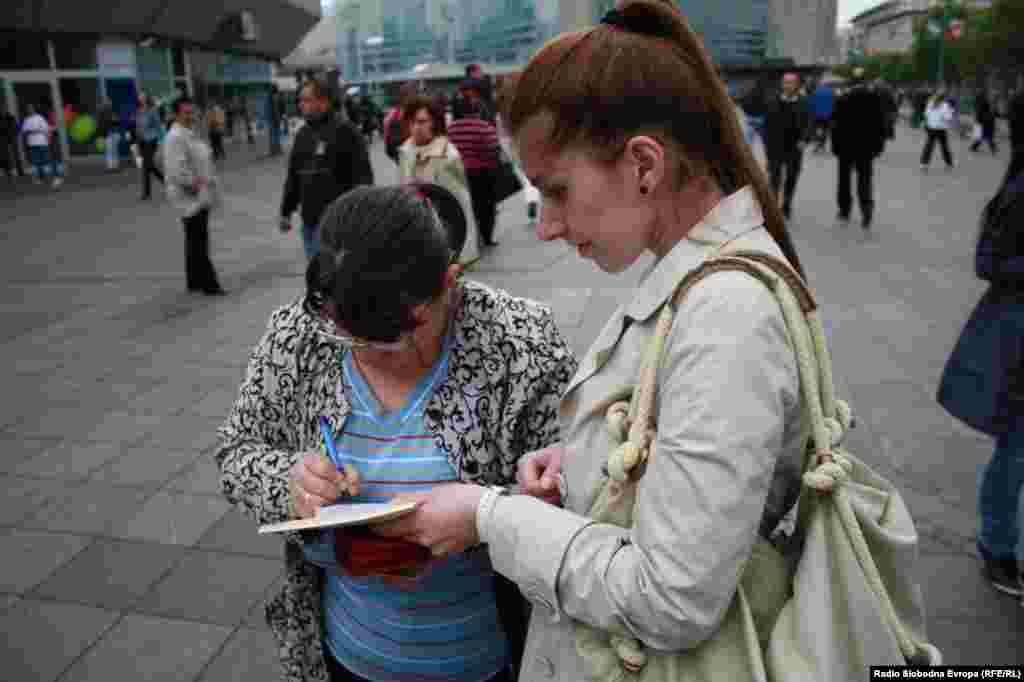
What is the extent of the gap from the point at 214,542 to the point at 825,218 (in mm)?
10412

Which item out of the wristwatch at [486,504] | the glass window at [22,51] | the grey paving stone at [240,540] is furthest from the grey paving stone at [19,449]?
the glass window at [22,51]

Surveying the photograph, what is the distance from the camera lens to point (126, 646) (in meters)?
2.95

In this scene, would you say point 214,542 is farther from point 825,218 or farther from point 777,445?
point 825,218

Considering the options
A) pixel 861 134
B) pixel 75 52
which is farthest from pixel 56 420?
pixel 75 52

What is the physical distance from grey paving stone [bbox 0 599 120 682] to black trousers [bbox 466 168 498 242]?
692 centimetres

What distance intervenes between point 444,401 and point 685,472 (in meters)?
0.76

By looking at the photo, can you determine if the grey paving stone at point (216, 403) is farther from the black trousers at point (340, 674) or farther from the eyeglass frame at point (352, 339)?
the eyeglass frame at point (352, 339)

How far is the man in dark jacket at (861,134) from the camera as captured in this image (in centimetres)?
1068

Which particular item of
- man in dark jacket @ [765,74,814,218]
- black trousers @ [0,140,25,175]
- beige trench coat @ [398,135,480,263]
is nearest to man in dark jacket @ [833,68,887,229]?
man in dark jacket @ [765,74,814,218]

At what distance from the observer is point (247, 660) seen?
2.88 metres

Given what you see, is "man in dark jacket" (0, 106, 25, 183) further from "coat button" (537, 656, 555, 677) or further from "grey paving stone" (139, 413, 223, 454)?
"coat button" (537, 656, 555, 677)

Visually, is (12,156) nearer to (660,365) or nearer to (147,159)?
(147,159)

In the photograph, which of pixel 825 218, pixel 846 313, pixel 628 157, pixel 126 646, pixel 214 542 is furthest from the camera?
pixel 825 218

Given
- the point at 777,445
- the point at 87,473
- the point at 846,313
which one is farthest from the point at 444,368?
the point at 846,313
